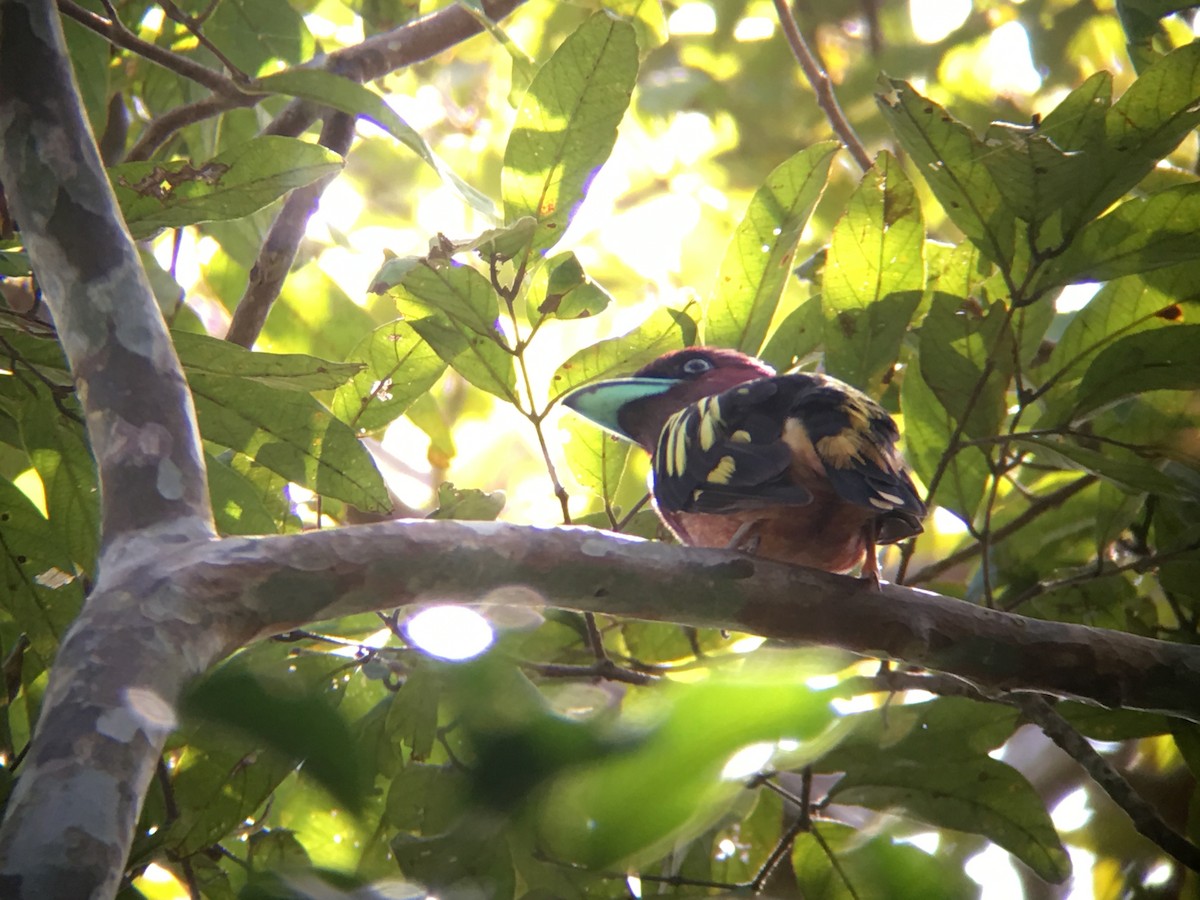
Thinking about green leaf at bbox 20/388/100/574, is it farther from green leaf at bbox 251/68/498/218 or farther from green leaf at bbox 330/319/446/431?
→ green leaf at bbox 251/68/498/218

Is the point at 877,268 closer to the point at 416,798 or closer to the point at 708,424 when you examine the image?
the point at 708,424

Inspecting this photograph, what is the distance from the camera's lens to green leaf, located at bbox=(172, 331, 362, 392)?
2.10 metres

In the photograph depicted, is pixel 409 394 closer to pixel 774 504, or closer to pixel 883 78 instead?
pixel 774 504

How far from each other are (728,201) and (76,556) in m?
3.85

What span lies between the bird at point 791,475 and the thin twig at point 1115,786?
40 centimetres

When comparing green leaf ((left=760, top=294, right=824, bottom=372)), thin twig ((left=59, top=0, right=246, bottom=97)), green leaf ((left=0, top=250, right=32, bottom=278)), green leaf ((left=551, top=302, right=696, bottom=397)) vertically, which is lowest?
green leaf ((left=0, top=250, right=32, bottom=278))

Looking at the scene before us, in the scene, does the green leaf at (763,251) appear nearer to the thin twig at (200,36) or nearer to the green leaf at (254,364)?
the green leaf at (254,364)

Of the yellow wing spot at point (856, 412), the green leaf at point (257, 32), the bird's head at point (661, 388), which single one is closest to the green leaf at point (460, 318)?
the bird's head at point (661, 388)

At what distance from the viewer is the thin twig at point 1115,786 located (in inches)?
80.2

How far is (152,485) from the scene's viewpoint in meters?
1.61

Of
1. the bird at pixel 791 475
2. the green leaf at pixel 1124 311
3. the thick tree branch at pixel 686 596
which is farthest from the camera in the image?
the green leaf at pixel 1124 311

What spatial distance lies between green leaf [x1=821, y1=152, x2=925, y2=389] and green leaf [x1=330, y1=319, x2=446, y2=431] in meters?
0.88

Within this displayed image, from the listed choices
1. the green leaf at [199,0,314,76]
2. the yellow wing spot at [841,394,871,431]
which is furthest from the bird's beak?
the green leaf at [199,0,314,76]

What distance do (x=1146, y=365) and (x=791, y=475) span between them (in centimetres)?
72
